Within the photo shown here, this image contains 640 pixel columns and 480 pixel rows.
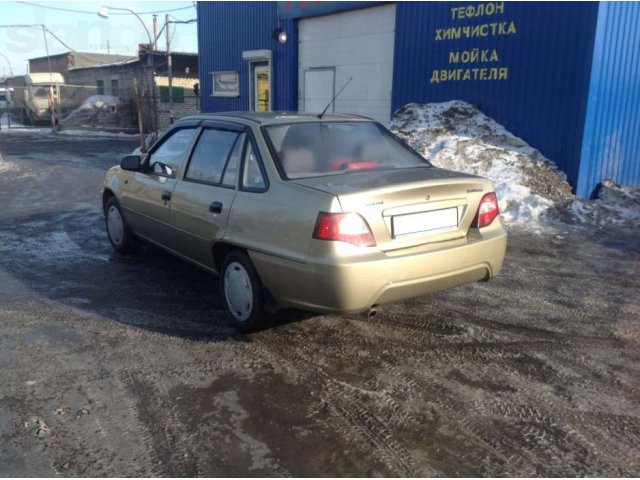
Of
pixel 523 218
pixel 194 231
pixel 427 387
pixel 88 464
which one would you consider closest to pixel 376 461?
pixel 427 387

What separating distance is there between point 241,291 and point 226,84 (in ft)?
52.6

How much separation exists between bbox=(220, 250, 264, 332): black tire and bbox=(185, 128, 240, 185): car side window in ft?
2.25

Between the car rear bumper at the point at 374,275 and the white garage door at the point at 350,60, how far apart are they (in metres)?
9.74

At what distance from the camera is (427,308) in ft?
15.6

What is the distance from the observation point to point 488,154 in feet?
32.5

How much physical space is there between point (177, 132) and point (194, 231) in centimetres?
121

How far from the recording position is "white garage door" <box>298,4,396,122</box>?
43.1 ft

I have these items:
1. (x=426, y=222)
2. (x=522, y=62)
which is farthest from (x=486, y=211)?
(x=522, y=62)

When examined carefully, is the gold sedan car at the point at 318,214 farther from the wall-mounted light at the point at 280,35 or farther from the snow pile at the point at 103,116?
the snow pile at the point at 103,116

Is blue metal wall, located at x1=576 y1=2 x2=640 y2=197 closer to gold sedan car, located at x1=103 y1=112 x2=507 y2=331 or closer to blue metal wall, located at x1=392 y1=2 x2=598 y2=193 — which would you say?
blue metal wall, located at x1=392 y1=2 x2=598 y2=193

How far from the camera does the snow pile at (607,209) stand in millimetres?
8433

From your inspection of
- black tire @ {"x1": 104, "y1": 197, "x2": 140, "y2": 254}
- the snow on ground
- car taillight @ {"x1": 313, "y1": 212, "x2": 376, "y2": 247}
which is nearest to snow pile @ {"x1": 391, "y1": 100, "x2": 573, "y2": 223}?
the snow on ground

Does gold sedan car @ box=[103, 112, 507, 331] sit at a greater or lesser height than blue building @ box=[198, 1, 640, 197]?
lesser

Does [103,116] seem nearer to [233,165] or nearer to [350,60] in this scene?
[350,60]
